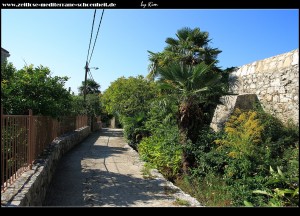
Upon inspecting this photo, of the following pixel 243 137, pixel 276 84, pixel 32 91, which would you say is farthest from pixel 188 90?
pixel 32 91

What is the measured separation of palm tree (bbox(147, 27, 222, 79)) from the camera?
11.7 metres

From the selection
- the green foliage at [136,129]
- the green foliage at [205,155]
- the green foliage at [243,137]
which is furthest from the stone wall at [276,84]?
the green foliage at [136,129]

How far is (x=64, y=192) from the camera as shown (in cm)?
633

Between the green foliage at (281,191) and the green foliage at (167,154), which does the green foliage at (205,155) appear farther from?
the green foliage at (281,191)

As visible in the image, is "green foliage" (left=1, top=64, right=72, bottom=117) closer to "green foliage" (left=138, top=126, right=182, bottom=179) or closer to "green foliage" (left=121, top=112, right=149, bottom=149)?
"green foliage" (left=138, top=126, right=182, bottom=179)

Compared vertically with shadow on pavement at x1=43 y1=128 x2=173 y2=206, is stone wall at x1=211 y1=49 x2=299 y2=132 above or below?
above

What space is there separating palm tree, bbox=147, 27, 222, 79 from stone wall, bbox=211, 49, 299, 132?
156cm

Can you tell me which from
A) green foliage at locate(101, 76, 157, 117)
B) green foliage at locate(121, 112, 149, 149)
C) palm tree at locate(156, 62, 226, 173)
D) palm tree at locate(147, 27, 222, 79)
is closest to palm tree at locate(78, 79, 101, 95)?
green foliage at locate(101, 76, 157, 117)

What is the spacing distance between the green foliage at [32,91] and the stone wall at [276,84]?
5460 millimetres

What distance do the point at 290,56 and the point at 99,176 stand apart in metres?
6.55

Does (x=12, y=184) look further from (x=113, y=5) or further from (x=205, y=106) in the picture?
(x=205, y=106)

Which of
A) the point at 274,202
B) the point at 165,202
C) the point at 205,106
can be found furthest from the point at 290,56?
the point at 165,202

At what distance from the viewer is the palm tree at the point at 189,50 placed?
38.3 ft

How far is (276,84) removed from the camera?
917cm
